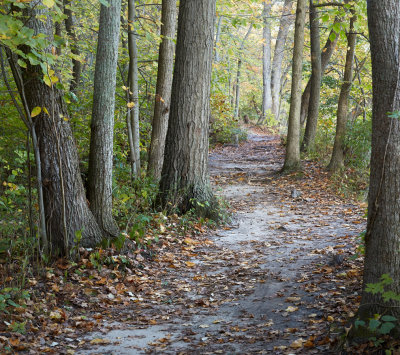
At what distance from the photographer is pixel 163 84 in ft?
32.9

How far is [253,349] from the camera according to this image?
387 centimetres

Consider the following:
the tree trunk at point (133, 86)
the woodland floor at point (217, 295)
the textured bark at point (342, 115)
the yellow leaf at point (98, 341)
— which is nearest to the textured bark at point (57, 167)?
the woodland floor at point (217, 295)

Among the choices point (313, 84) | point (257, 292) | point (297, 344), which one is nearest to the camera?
point (297, 344)

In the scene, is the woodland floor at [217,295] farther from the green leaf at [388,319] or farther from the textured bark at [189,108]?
the textured bark at [189,108]

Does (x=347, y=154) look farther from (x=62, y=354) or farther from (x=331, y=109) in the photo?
(x=62, y=354)

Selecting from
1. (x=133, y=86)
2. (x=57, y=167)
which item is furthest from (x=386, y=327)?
(x=133, y=86)

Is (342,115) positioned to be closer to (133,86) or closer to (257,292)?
(133,86)

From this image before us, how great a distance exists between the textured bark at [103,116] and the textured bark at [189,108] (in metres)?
2.28

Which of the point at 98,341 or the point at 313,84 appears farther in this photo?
the point at 313,84

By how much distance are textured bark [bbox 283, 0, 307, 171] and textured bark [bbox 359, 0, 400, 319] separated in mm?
9867

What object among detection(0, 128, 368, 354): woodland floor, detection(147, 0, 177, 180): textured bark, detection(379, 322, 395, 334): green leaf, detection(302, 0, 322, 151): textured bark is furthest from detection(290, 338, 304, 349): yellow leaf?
detection(302, 0, 322, 151): textured bark

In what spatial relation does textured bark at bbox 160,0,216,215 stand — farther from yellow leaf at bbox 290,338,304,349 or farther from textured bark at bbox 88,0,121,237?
yellow leaf at bbox 290,338,304,349

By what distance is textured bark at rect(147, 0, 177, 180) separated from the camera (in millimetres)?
9938

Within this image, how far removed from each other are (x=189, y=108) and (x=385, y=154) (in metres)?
5.53
